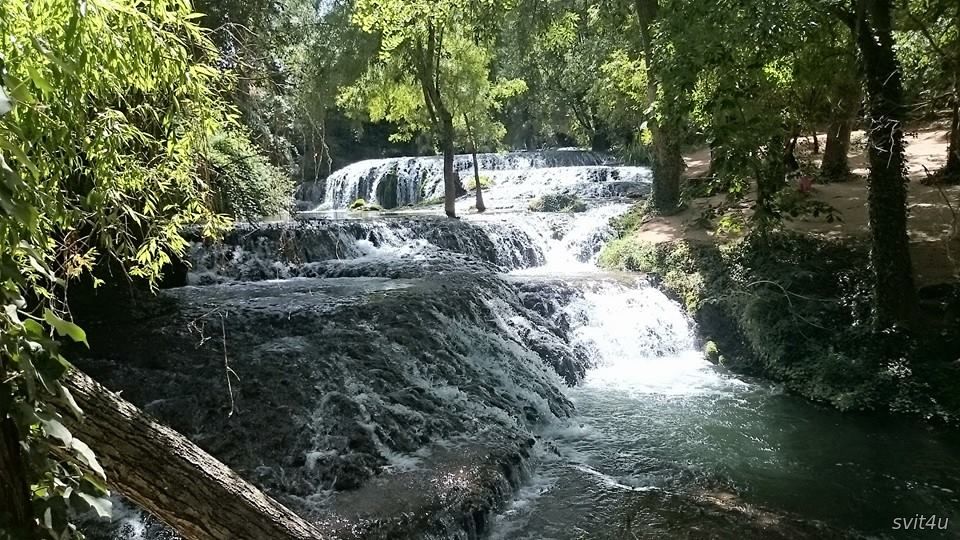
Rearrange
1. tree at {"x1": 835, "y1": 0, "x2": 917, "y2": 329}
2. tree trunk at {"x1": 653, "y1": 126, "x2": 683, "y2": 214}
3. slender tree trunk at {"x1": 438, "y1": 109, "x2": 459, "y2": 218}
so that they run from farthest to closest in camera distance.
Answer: slender tree trunk at {"x1": 438, "y1": 109, "x2": 459, "y2": 218}, tree trunk at {"x1": 653, "y1": 126, "x2": 683, "y2": 214}, tree at {"x1": 835, "y1": 0, "x2": 917, "y2": 329}

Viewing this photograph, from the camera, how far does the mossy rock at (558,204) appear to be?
16.7m

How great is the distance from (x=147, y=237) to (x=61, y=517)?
2.30 metres

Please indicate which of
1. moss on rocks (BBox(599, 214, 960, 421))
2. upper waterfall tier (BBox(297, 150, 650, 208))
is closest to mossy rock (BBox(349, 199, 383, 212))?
upper waterfall tier (BBox(297, 150, 650, 208))

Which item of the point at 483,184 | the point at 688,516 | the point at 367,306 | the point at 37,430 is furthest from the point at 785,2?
the point at 483,184

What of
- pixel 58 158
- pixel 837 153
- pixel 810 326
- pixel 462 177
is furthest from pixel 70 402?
pixel 462 177

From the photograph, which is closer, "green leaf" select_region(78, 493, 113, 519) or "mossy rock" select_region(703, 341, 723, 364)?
"green leaf" select_region(78, 493, 113, 519)

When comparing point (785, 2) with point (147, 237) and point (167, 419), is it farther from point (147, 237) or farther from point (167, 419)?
point (167, 419)

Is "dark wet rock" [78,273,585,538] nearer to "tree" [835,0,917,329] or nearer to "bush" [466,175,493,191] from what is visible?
"tree" [835,0,917,329]

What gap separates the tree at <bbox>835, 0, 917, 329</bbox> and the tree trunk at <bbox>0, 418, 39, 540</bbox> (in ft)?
25.6

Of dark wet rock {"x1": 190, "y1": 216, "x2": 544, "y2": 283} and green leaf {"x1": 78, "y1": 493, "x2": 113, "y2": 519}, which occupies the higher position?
green leaf {"x1": 78, "y1": 493, "x2": 113, "y2": 519}

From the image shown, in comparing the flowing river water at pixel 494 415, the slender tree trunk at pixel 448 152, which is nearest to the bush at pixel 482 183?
the slender tree trunk at pixel 448 152

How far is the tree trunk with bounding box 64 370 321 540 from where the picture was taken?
1.76m

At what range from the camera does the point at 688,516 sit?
4906 mm

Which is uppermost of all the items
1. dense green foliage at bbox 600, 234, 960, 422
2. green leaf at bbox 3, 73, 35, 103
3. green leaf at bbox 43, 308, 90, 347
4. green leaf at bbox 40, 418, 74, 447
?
green leaf at bbox 3, 73, 35, 103
